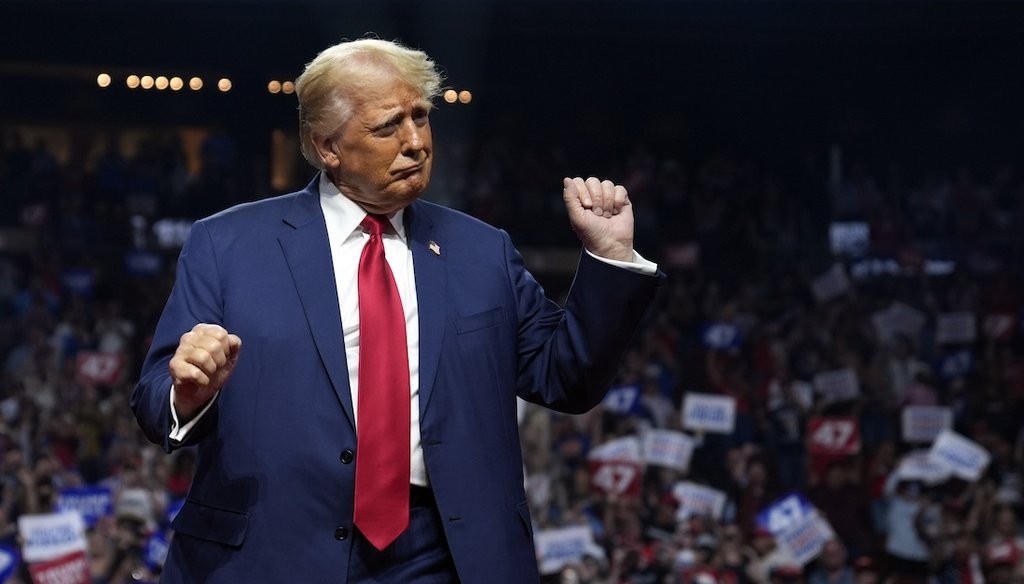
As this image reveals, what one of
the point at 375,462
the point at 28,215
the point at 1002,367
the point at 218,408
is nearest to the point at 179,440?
the point at 218,408

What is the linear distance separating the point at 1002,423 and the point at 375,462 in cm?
860

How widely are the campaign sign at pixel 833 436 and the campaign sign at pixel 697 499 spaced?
0.91 m

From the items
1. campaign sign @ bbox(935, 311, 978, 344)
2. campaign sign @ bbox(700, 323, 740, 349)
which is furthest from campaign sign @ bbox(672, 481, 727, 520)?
campaign sign @ bbox(935, 311, 978, 344)

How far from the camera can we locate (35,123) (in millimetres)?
13953

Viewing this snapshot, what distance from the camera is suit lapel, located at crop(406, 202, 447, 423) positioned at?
1842 mm

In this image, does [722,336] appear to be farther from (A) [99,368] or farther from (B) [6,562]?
(B) [6,562]

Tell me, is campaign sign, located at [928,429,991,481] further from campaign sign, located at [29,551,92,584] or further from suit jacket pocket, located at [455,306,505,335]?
suit jacket pocket, located at [455,306,505,335]

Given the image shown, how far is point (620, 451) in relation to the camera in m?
8.66

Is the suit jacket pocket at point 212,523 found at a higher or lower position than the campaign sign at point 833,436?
higher

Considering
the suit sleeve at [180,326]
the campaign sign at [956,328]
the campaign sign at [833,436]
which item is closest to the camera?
the suit sleeve at [180,326]

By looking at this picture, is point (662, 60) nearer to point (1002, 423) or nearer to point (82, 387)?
point (1002, 423)

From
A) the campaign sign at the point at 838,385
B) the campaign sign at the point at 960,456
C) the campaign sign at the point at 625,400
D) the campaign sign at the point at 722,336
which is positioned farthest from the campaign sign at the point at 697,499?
the campaign sign at the point at 722,336

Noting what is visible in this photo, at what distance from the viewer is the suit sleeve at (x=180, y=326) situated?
1755 mm

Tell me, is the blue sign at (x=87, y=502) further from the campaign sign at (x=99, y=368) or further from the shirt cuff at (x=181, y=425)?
the shirt cuff at (x=181, y=425)
